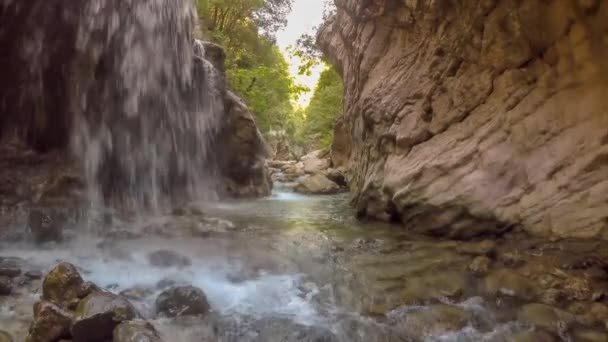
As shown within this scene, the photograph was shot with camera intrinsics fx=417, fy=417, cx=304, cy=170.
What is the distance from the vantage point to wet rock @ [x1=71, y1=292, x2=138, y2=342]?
3055 millimetres

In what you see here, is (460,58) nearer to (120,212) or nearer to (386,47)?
(386,47)

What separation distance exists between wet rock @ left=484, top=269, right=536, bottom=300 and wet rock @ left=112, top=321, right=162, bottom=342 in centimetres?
307

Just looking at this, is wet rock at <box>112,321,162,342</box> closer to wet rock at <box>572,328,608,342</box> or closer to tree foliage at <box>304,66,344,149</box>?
wet rock at <box>572,328,608,342</box>

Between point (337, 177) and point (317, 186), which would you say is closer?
point (317, 186)

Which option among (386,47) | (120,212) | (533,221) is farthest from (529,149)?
(120,212)

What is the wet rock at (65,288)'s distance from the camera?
3.37 metres

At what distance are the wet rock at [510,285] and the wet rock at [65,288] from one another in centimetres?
367

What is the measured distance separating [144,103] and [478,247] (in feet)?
25.1

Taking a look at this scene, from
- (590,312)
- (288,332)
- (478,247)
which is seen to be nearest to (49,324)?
(288,332)

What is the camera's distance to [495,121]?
584 centimetres

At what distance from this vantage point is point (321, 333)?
11.2ft

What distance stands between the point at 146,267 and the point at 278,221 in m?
3.69

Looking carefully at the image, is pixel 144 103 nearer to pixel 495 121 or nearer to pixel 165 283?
pixel 165 283

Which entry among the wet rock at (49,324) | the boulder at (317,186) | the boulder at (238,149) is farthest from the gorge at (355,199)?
the boulder at (317,186)
